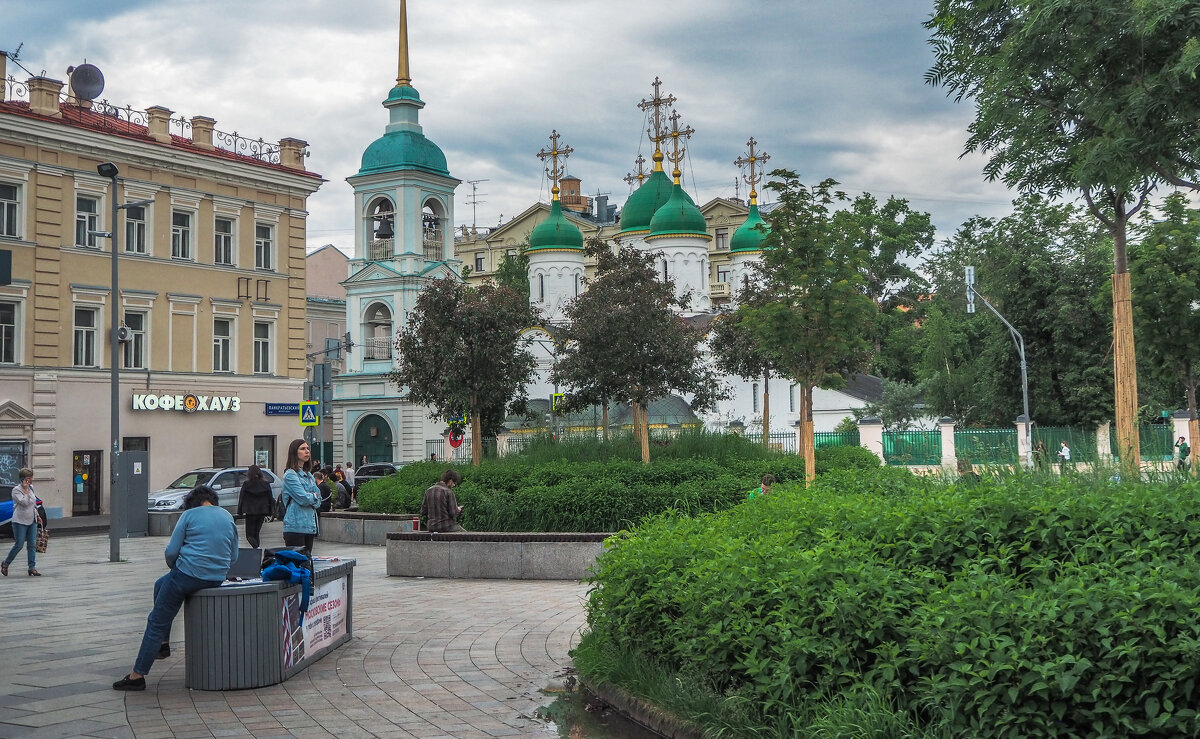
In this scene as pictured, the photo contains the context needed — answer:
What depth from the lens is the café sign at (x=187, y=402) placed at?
36.0 meters

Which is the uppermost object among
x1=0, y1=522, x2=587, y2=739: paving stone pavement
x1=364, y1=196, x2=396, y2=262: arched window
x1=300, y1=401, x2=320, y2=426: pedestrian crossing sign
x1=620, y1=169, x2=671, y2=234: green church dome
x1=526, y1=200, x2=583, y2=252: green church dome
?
x1=620, y1=169, x2=671, y2=234: green church dome

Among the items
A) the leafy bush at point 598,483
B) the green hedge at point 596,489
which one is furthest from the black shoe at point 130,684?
the green hedge at point 596,489

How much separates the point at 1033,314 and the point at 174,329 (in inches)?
1489

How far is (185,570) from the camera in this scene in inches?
340

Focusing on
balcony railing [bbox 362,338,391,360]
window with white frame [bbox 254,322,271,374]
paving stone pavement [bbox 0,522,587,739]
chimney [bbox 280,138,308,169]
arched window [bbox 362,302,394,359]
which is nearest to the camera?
paving stone pavement [bbox 0,522,587,739]

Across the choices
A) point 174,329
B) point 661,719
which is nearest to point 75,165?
point 174,329

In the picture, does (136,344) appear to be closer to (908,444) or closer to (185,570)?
(908,444)

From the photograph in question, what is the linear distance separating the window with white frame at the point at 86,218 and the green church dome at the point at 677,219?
1550 inches

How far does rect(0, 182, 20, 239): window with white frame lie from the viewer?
1309 inches

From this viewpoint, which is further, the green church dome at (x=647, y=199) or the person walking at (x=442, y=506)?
the green church dome at (x=647, y=199)

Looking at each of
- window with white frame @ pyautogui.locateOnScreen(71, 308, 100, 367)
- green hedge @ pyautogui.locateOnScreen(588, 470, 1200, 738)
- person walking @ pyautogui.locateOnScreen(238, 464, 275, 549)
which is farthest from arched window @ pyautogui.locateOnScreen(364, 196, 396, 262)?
green hedge @ pyautogui.locateOnScreen(588, 470, 1200, 738)

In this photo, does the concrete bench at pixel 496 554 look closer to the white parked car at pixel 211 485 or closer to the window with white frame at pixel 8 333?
the white parked car at pixel 211 485

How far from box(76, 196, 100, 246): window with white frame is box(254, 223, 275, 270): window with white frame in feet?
19.3

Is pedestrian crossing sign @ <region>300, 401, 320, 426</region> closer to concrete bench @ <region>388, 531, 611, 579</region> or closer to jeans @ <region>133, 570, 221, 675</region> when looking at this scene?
concrete bench @ <region>388, 531, 611, 579</region>
